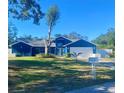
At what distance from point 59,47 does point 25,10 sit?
0.39 metres

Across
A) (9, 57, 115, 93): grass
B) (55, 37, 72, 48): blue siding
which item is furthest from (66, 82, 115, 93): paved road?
(55, 37, 72, 48): blue siding

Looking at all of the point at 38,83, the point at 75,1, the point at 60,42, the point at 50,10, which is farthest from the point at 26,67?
the point at 75,1

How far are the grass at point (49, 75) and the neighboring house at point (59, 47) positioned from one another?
0.18 feet

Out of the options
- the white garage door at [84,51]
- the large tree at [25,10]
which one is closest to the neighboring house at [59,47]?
the white garage door at [84,51]

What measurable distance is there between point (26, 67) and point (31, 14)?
0.41 m

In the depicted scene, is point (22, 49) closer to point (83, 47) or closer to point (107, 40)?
point (83, 47)

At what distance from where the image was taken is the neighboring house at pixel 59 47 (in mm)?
1908

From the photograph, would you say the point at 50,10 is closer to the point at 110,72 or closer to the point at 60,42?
the point at 60,42

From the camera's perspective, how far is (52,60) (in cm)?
197

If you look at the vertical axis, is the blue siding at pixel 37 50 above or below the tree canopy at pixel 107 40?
below

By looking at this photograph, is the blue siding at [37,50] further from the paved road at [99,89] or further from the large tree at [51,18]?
the paved road at [99,89]

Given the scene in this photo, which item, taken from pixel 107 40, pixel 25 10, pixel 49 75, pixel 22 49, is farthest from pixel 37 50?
pixel 107 40

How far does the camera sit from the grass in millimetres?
1903

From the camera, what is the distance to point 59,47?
1.94 metres
